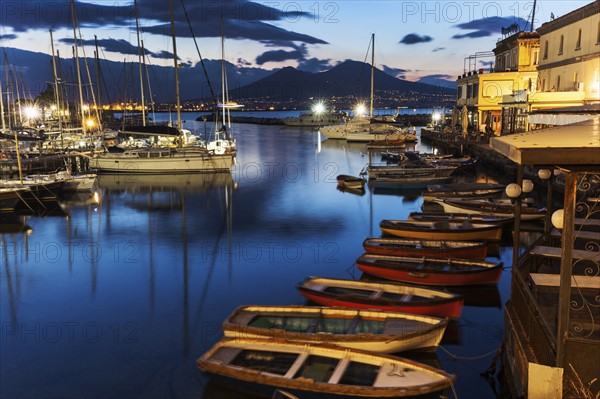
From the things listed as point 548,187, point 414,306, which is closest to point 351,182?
point 548,187

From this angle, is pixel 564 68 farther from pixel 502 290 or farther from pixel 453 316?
pixel 453 316

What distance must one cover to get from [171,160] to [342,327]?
3376 centimetres

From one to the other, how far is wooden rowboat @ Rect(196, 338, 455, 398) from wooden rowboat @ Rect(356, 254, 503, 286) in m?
5.74

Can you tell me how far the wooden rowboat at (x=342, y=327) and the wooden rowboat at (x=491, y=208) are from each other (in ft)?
40.7

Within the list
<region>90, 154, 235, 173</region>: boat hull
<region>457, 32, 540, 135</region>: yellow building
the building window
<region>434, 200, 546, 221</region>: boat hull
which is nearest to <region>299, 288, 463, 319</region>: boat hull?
<region>434, 200, 546, 221</region>: boat hull

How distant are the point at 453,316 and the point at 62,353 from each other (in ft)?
30.2

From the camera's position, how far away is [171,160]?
139ft

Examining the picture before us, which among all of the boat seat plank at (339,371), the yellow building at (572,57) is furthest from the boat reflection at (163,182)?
the boat seat plank at (339,371)

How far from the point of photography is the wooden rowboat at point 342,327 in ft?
33.2

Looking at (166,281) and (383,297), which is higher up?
(383,297)

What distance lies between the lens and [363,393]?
8344 mm

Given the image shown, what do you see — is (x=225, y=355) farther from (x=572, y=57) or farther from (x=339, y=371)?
(x=572, y=57)

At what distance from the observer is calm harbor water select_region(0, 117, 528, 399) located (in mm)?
11281

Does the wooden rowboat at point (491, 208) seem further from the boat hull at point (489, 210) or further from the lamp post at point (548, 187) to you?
the lamp post at point (548, 187)
